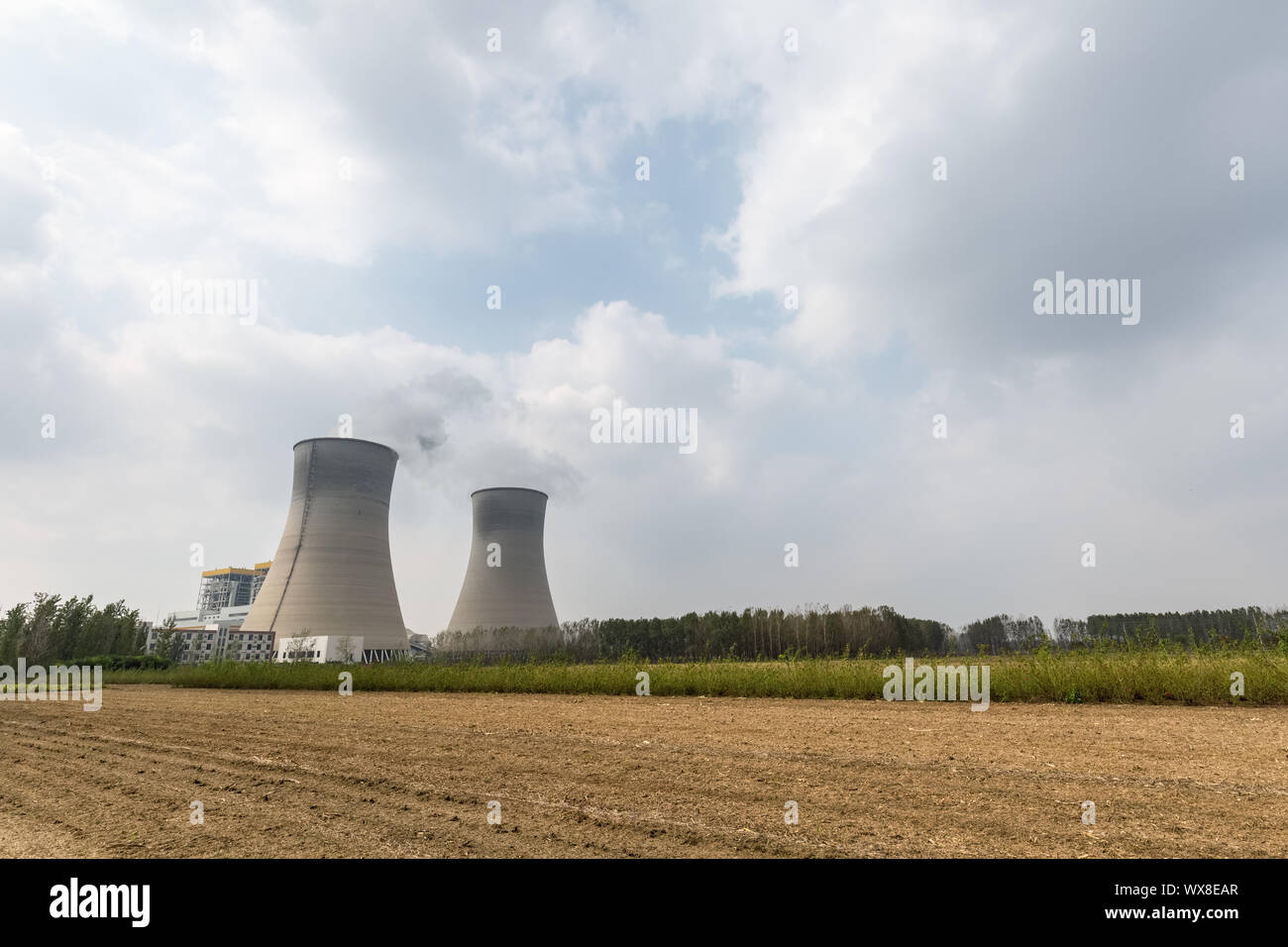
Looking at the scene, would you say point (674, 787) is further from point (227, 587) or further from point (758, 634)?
point (227, 587)

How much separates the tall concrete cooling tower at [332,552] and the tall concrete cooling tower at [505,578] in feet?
13.8

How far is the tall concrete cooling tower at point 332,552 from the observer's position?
1147 inches

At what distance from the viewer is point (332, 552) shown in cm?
2919

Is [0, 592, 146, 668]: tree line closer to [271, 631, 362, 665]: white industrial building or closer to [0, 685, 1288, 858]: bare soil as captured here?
[271, 631, 362, 665]: white industrial building

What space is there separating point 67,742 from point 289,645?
23.4 meters

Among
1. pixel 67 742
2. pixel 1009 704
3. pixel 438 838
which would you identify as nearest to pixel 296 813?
pixel 438 838

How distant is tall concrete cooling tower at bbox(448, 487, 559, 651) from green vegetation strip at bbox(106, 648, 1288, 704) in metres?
14.2

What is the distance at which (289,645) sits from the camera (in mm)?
28234

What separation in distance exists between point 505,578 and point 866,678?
78.7 feet

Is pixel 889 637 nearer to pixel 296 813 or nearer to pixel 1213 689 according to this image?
pixel 1213 689
